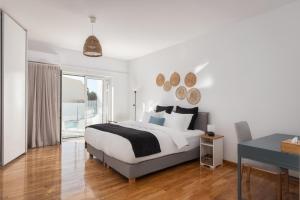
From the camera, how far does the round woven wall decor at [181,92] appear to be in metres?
4.48

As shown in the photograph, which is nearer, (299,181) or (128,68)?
(299,181)

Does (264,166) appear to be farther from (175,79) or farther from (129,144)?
(175,79)

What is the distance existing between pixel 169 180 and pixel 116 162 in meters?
0.87

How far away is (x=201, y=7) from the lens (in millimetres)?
2865

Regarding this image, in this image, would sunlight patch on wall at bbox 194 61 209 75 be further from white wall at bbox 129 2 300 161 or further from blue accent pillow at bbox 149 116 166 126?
blue accent pillow at bbox 149 116 166 126

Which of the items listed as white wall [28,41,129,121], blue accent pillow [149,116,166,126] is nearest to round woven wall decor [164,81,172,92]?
blue accent pillow [149,116,166,126]

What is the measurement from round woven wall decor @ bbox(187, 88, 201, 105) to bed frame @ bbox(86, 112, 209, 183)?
0.34 meters

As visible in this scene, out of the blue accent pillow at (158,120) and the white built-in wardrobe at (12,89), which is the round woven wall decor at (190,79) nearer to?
the blue accent pillow at (158,120)

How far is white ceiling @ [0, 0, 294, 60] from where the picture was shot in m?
2.79

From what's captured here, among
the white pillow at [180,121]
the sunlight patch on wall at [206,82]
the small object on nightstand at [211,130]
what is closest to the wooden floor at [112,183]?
the small object on nightstand at [211,130]

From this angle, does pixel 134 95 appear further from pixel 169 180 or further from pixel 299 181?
pixel 299 181

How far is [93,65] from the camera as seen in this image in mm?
5738

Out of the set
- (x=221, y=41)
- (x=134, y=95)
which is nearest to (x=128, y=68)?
(x=134, y=95)

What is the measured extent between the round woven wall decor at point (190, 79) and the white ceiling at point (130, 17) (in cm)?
86
